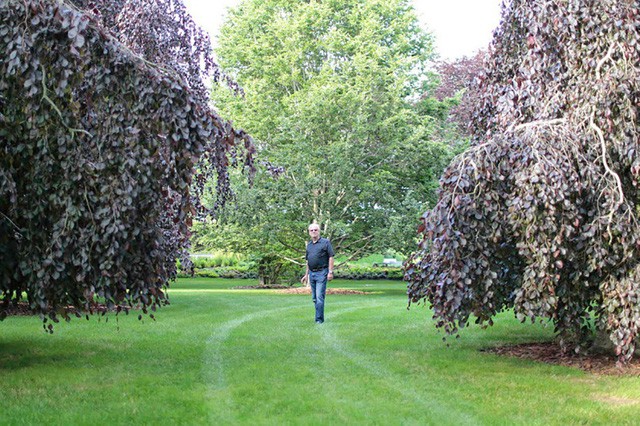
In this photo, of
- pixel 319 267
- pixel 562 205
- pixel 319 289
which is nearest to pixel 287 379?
pixel 562 205

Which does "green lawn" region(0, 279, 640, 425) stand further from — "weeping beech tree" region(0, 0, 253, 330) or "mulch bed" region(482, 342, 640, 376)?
"weeping beech tree" region(0, 0, 253, 330)

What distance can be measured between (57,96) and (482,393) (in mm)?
4023

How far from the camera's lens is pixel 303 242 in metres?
22.5

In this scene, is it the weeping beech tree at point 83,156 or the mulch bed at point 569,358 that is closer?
the weeping beech tree at point 83,156

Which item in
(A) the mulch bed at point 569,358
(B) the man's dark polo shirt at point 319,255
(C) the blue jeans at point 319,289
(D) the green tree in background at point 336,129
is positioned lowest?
(A) the mulch bed at point 569,358

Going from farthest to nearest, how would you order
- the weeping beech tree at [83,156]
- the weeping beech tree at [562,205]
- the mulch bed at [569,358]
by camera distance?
the mulch bed at [569,358] < the weeping beech tree at [562,205] < the weeping beech tree at [83,156]

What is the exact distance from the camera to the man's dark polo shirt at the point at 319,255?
11.6 meters

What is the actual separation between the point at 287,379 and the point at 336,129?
14697 mm

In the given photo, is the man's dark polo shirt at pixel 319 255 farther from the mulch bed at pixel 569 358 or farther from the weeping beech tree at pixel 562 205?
the weeping beech tree at pixel 562 205

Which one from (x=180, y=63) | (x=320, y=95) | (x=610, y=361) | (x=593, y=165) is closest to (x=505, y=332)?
(x=610, y=361)

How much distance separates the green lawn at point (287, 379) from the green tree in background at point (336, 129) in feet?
31.7

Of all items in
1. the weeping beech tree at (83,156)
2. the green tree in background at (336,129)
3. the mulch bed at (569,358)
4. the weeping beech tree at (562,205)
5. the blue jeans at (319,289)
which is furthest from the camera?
the green tree in background at (336,129)

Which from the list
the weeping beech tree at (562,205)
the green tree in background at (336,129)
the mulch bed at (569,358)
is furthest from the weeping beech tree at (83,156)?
the green tree in background at (336,129)

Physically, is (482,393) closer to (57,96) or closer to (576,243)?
(576,243)
